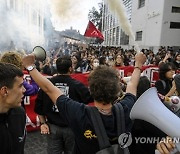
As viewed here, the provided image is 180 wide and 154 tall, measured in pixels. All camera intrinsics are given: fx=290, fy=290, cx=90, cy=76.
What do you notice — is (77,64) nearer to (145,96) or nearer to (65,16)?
(65,16)

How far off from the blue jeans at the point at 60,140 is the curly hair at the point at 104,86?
144cm

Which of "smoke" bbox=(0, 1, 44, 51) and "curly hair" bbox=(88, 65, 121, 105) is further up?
"smoke" bbox=(0, 1, 44, 51)

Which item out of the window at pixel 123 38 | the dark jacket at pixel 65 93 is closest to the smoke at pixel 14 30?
the dark jacket at pixel 65 93

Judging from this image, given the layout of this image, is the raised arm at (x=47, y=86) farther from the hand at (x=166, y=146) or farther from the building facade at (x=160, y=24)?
the building facade at (x=160, y=24)

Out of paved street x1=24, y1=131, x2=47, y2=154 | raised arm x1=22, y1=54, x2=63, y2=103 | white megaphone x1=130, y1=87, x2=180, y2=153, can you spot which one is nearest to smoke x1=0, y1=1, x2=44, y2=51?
paved street x1=24, y1=131, x2=47, y2=154

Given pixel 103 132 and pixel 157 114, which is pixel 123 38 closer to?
pixel 103 132

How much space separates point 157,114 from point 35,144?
3.80 metres

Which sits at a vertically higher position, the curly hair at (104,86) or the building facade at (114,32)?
the building facade at (114,32)

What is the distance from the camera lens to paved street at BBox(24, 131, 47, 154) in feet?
15.9

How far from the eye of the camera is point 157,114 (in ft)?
5.61


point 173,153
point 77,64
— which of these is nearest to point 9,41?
point 77,64

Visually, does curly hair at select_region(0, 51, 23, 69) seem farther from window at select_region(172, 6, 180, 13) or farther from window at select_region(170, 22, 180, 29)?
window at select_region(172, 6, 180, 13)

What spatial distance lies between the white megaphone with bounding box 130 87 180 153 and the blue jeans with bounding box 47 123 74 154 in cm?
172

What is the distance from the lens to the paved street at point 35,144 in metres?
4.86
